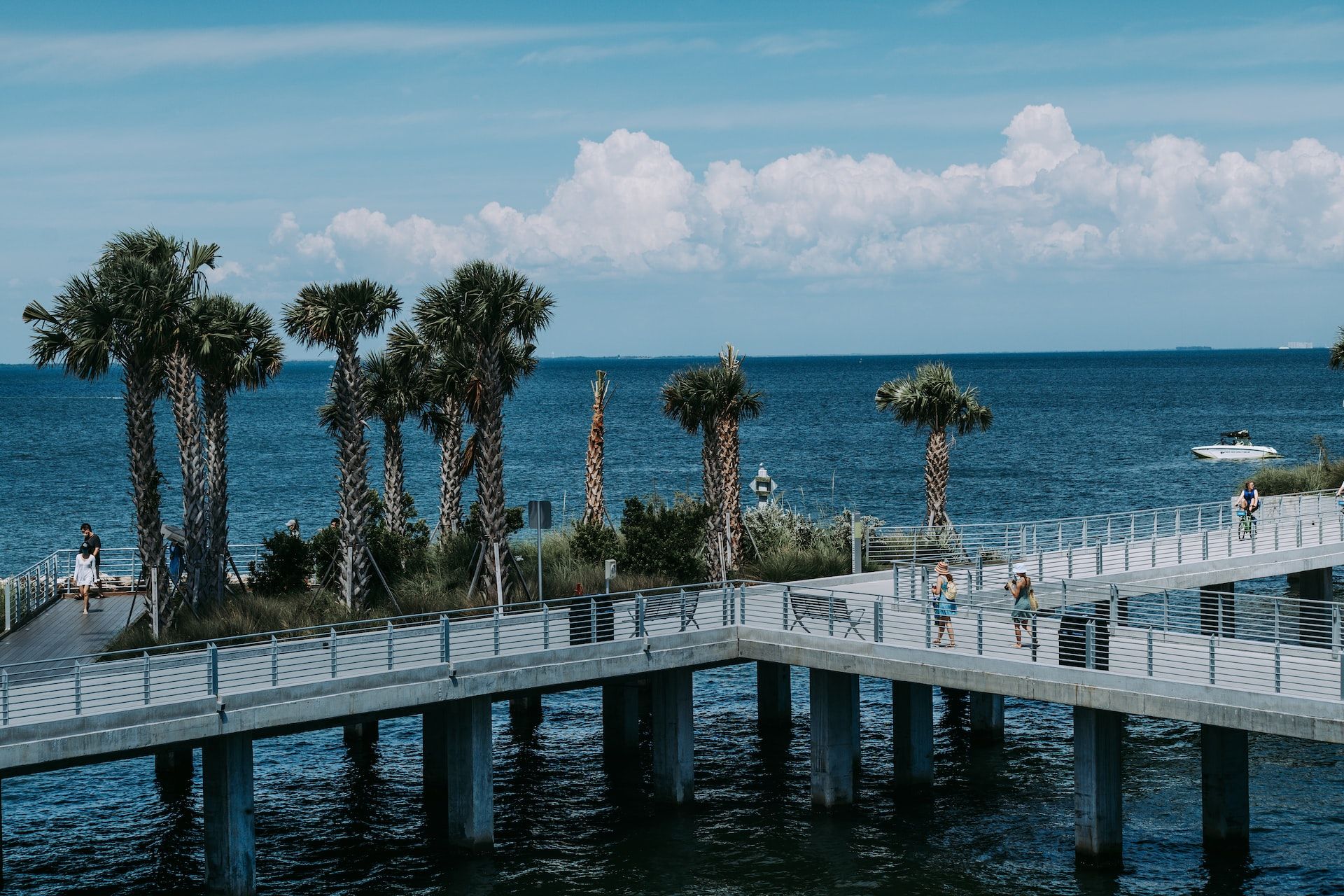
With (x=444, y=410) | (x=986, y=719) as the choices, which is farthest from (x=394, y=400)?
(x=986, y=719)

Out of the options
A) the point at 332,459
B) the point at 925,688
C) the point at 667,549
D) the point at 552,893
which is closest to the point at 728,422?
the point at 667,549

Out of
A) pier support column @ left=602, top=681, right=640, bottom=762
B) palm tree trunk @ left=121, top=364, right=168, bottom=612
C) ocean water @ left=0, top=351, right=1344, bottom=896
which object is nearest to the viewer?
ocean water @ left=0, top=351, right=1344, bottom=896

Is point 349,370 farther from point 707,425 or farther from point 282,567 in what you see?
point 707,425

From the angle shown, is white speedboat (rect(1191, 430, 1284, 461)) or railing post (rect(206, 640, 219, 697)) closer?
railing post (rect(206, 640, 219, 697))

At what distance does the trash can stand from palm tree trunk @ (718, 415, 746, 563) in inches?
587

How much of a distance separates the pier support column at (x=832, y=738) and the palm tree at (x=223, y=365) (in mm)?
13262

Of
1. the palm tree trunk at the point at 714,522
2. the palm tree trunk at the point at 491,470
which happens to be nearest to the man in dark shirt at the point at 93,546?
the palm tree trunk at the point at 491,470

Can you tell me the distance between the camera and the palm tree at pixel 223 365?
33.4 meters

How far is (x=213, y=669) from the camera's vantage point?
23766 millimetres

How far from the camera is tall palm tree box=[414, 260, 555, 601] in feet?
111

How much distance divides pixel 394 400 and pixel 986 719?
60.2ft

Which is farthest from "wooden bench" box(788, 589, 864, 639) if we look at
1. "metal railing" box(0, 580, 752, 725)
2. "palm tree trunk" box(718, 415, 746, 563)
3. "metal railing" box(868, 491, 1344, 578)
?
"palm tree trunk" box(718, 415, 746, 563)

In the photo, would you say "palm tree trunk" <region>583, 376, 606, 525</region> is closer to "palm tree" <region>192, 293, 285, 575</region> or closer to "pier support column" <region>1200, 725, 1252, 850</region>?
"palm tree" <region>192, 293, 285, 575</region>

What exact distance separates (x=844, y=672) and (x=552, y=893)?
6887mm
